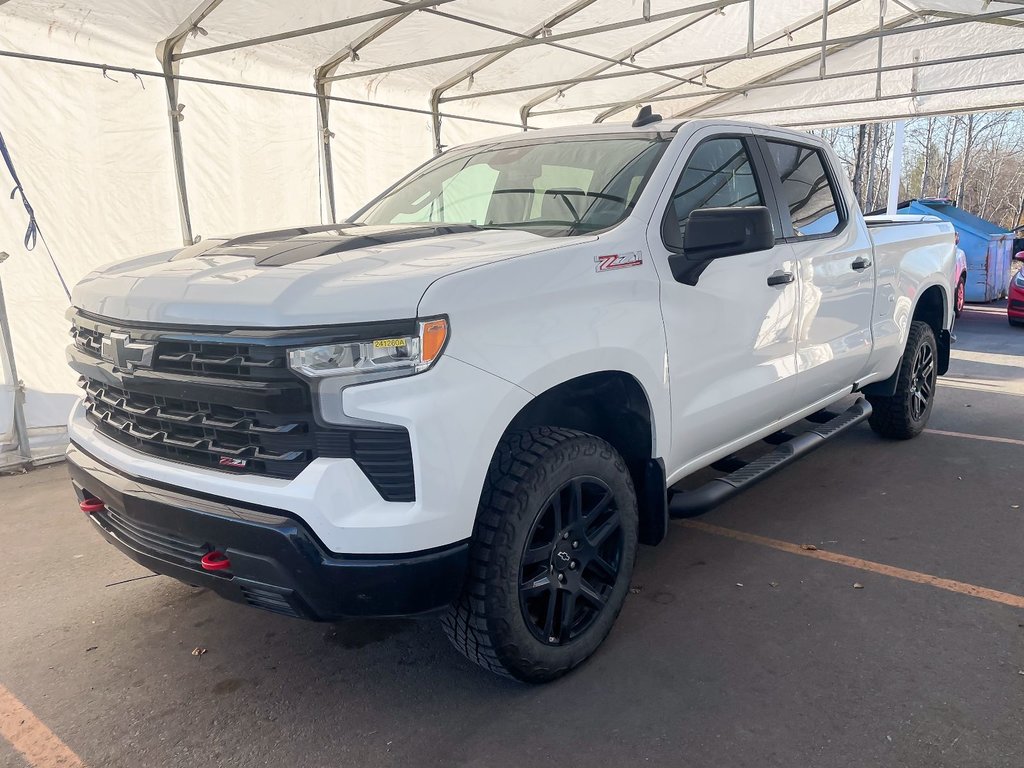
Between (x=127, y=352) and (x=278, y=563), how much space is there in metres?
0.86

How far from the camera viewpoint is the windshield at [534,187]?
3217mm

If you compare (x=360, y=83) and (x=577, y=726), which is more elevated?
(x=360, y=83)

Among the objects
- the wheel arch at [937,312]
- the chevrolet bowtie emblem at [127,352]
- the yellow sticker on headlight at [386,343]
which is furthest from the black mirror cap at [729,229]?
the wheel arch at [937,312]

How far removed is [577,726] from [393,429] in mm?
1164

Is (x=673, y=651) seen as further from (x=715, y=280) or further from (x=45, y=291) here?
(x=45, y=291)

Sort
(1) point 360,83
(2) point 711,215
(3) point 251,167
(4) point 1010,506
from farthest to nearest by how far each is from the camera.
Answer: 1. (1) point 360,83
2. (3) point 251,167
3. (4) point 1010,506
4. (2) point 711,215

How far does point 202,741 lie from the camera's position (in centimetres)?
258

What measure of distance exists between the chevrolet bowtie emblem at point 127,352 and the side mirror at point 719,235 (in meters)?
1.85

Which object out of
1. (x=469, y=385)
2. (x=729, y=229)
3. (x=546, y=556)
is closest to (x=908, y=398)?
(x=729, y=229)

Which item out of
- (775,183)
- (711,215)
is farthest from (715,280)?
(775,183)

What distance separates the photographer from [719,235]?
2.98m

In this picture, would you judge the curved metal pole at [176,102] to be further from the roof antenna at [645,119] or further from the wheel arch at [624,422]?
the wheel arch at [624,422]

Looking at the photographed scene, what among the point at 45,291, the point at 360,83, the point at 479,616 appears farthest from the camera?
the point at 360,83

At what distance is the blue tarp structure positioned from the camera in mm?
14148
